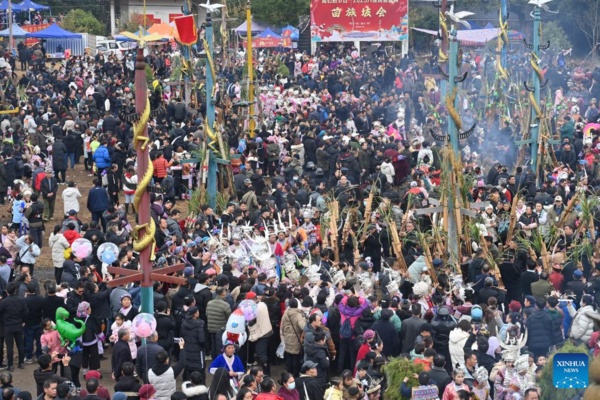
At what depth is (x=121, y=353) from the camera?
12883 millimetres

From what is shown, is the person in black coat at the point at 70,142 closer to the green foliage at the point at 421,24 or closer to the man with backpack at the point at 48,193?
the man with backpack at the point at 48,193

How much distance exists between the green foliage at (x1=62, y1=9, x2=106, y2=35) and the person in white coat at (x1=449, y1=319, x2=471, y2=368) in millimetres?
41486

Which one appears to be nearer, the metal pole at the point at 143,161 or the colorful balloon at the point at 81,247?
the metal pole at the point at 143,161

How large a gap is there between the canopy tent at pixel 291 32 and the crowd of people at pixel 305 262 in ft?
58.7

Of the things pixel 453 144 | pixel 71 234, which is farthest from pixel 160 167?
pixel 453 144

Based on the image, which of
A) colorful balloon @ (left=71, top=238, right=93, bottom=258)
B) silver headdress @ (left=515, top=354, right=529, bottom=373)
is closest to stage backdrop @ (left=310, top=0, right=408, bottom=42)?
colorful balloon @ (left=71, top=238, right=93, bottom=258)

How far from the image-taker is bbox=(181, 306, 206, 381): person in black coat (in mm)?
13266

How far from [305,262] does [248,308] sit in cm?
312

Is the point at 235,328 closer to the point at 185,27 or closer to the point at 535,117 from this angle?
the point at 185,27

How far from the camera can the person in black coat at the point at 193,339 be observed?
522 inches

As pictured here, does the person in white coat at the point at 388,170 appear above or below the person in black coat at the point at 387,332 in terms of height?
above

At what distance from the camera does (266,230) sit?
16828 mm

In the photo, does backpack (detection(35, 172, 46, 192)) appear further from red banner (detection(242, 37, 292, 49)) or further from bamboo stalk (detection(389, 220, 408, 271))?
red banner (detection(242, 37, 292, 49))

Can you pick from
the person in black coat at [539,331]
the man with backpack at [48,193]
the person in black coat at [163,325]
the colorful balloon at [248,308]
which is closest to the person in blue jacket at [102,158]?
the man with backpack at [48,193]
